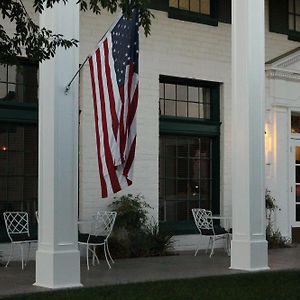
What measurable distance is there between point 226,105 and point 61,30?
20.1 feet

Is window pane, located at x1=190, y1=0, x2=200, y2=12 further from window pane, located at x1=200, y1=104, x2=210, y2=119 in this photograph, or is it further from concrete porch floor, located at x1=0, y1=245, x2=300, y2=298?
concrete porch floor, located at x1=0, y1=245, x2=300, y2=298

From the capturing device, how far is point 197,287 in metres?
8.42

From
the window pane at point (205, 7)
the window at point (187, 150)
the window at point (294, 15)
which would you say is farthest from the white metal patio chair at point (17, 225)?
the window at point (294, 15)

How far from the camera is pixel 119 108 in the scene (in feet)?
25.8

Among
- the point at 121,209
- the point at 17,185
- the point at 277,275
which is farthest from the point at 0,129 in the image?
the point at 277,275

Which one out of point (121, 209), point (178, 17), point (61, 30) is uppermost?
point (178, 17)

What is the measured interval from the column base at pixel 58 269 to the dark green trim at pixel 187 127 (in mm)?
5216

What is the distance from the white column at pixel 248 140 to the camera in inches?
403

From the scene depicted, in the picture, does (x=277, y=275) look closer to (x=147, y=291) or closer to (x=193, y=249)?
(x=147, y=291)

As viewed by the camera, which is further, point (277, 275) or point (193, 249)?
point (193, 249)

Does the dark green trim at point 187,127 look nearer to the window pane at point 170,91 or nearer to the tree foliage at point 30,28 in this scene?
the window pane at point 170,91

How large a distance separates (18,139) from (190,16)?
4510mm

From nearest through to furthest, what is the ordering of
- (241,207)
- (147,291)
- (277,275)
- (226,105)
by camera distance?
(147,291)
(277,275)
(241,207)
(226,105)

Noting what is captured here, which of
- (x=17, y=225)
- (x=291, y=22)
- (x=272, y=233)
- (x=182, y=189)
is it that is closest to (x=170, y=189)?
(x=182, y=189)
